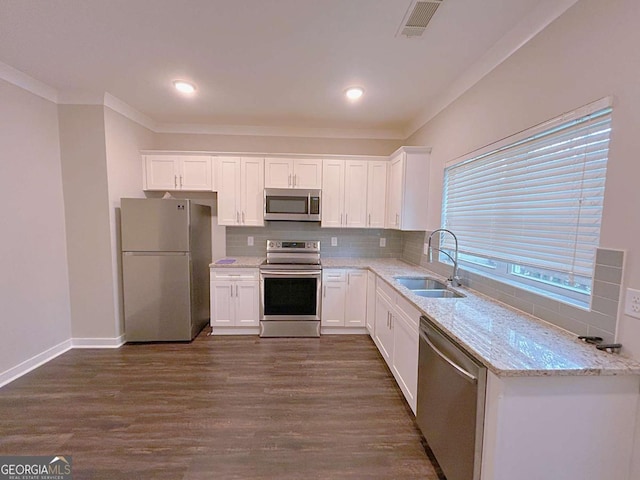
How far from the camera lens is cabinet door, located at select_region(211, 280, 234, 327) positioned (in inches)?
132

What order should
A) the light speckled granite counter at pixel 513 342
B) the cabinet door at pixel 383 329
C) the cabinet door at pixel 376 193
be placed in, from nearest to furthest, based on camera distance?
the light speckled granite counter at pixel 513 342, the cabinet door at pixel 383 329, the cabinet door at pixel 376 193

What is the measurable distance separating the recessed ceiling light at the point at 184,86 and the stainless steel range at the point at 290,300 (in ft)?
6.57

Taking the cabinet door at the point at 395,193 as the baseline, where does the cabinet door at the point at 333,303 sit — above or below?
below

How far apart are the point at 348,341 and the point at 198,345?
69.7 inches

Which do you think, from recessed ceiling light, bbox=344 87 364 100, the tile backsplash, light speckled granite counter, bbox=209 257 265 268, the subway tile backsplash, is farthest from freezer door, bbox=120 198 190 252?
the subway tile backsplash

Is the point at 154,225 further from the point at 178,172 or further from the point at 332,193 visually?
the point at 332,193

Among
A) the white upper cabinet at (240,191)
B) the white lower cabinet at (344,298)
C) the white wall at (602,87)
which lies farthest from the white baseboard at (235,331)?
the white wall at (602,87)

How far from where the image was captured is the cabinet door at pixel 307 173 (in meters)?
3.56

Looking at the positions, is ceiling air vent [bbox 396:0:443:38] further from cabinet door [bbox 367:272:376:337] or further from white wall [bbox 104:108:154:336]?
white wall [bbox 104:108:154:336]

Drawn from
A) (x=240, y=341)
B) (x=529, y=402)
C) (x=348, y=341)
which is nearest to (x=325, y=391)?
(x=348, y=341)

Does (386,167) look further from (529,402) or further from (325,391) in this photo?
(529,402)

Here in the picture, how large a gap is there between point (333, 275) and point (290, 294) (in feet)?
1.91

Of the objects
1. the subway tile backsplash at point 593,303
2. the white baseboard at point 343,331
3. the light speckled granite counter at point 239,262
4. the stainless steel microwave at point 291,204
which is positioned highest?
the stainless steel microwave at point 291,204

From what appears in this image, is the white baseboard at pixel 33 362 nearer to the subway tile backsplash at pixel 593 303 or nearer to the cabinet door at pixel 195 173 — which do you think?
the cabinet door at pixel 195 173
